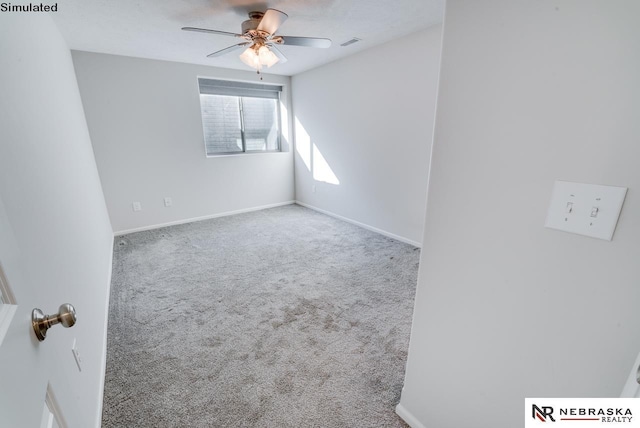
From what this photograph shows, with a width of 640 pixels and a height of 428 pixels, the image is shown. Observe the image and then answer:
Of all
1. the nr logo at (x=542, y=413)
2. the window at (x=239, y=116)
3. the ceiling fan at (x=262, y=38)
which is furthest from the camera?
the window at (x=239, y=116)

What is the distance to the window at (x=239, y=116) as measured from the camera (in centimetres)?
419

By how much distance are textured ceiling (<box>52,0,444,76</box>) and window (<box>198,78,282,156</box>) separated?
94 centimetres

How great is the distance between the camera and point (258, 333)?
6.26 ft

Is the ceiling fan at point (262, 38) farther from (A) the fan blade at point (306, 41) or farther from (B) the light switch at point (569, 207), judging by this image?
(B) the light switch at point (569, 207)

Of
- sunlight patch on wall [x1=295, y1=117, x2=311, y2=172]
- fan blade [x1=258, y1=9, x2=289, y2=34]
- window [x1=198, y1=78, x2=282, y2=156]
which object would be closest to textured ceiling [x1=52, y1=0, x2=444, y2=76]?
fan blade [x1=258, y1=9, x2=289, y2=34]

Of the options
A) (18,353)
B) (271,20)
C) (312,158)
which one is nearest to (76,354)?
(18,353)

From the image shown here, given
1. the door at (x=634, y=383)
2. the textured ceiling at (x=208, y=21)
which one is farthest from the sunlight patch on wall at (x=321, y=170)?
the door at (x=634, y=383)

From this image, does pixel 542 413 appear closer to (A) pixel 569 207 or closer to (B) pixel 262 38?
(A) pixel 569 207

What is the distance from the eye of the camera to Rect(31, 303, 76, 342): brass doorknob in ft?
1.85

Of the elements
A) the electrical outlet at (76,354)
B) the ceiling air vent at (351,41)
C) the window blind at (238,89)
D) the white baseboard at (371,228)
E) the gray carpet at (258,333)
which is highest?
the ceiling air vent at (351,41)

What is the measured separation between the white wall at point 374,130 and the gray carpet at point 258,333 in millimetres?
684

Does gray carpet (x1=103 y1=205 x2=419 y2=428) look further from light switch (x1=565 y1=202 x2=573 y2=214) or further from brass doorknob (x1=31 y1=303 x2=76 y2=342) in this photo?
light switch (x1=565 y1=202 x2=573 y2=214)

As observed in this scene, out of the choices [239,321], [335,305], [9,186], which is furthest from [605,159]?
[239,321]

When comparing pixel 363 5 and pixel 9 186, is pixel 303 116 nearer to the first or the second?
pixel 363 5
